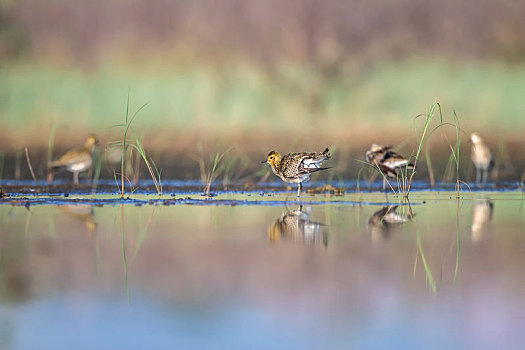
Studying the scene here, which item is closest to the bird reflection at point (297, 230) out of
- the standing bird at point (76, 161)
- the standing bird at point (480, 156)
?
the standing bird at point (76, 161)

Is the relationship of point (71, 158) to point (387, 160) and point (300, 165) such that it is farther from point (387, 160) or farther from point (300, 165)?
point (387, 160)

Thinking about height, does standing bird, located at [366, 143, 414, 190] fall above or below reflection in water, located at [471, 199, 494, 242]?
above

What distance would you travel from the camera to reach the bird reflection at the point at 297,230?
23.4 feet

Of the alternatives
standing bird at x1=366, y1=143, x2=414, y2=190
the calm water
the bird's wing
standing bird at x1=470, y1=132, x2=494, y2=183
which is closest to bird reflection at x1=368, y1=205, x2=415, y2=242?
the calm water

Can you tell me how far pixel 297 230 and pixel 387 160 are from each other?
5.62m

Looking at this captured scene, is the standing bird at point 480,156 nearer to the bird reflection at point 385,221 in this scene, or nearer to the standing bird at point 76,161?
the bird reflection at point 385,221

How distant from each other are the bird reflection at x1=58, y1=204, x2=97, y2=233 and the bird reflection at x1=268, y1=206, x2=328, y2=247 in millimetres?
1547

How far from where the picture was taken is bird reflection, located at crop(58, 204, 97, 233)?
8.16 m

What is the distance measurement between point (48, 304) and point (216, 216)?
4379 millimetres

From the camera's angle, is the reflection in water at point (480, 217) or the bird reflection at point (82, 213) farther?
the bird reflection at point (82, 213)

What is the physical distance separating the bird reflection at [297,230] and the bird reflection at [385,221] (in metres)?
0.42

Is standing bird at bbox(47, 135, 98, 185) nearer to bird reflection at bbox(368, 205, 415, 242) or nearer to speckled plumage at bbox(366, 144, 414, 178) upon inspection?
speckled plumage at bbox(366, 144, 414, 178)

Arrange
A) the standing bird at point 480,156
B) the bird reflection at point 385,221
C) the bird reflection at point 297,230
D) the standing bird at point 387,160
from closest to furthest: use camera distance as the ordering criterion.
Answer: the bird reflection at point 297,230
the bird reflection at point 385,221
the standing bird at point 387,160
the standing bird at point 480,156

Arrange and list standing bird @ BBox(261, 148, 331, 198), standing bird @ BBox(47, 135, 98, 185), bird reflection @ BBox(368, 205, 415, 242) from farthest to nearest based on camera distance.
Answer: standing bird @ BBox(47, 135, 98, 185), standing bird @ BBox(261, 148, 331, 198), bird reflection @ BBox(368, 205, 415, 242)
